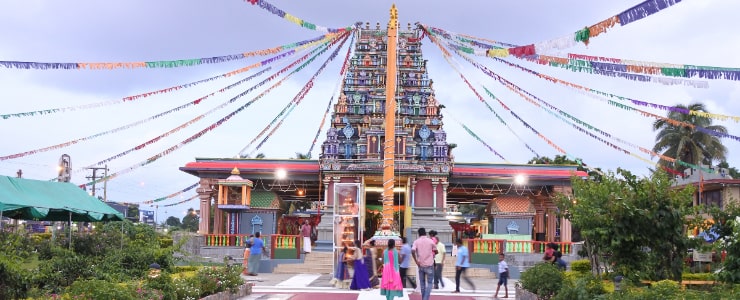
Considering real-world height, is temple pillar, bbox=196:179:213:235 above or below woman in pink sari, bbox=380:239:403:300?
above

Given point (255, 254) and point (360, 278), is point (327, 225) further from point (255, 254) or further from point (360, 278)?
point (360, 278)

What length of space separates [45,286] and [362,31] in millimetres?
29119

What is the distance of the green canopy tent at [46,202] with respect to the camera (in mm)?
17527

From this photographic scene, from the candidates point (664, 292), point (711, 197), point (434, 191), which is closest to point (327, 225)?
point (434, 191)

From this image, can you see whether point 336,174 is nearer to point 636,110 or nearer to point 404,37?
point 404,37

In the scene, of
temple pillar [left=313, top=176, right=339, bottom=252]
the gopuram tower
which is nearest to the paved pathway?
temple pillar [left=313, top=176, right=339, bottom=252]

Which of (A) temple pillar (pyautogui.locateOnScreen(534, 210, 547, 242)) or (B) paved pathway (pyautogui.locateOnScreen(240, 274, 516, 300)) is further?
(A) temple pillar (pyautogui.locateOnScreen(534, 210, 547, 242))

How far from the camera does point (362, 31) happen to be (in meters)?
40.9

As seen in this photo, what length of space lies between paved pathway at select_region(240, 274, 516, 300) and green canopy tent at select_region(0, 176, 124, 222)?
16.9ft

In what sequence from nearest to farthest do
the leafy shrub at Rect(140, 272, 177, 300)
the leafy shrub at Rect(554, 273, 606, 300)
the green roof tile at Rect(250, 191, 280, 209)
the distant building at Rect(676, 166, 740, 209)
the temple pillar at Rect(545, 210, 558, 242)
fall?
1. the leafy shrub at Rect(554, 273, 606, 300)
2. the leafy shrub at Rect(140, 272, 177, 300)
3. the green roof tile at Rect(250, 191, 280, 209)
4. the distant building at Rect(676, 166, 740, 209)
5. the temple pillar at Rect(545, 210, 558, 242)

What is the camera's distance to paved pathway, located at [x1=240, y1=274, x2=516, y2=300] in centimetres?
1747

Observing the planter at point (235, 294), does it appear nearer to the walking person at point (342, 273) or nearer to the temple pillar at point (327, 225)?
the walking person at point (342, 273)

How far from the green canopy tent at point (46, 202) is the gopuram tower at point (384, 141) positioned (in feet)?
33.2

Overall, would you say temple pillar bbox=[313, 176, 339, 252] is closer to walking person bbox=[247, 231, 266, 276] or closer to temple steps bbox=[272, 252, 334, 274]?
temple steps bbox=[272, 252, 334, 274]
